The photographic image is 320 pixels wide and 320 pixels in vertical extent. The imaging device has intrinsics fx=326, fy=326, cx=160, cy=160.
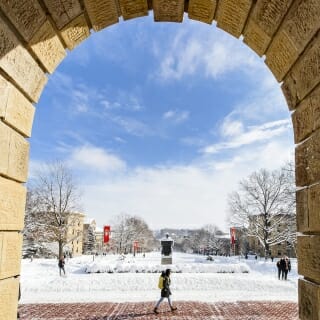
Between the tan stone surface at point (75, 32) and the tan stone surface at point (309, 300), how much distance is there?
3170 millimetres

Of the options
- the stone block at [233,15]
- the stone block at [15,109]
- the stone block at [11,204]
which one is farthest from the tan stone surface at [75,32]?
the stone block at [11,204]

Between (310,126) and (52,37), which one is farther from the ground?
(52,37)

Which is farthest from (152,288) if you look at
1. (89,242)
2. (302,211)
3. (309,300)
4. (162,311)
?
(89,242)

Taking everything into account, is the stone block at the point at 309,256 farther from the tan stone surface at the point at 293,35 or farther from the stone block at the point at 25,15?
the stone block at the point at 25,15

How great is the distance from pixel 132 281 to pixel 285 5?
62.0 ft

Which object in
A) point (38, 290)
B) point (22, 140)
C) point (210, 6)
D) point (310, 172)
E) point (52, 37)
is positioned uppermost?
point (210, 6)

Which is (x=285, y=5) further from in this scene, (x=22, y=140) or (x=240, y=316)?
(x=240, y=316)

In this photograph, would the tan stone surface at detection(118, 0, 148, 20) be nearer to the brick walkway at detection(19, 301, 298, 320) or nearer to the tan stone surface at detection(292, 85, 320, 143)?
the tan stone surface at detection(292, 85, 320, 143)

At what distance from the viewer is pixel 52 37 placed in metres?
3.14

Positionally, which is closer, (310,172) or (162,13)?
(310,172)

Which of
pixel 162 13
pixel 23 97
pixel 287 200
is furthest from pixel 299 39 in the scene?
pixel 287 200

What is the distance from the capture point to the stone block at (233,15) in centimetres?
311

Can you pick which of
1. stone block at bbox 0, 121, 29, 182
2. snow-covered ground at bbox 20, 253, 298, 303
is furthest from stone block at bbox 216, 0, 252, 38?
snow-covered ground at bbox 20, 253, 298, 303

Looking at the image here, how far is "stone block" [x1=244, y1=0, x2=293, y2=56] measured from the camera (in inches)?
109
